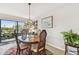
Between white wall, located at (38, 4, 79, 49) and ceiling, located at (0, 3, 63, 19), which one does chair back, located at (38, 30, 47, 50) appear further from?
ceiling, located at (0, 3, 63, 19)

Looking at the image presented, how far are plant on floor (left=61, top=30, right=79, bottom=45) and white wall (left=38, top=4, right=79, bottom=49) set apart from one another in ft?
0.21

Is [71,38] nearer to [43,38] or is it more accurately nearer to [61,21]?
[61,21]

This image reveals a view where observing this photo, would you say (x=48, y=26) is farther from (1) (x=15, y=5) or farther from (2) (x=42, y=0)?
(1) (x=15, y=5)

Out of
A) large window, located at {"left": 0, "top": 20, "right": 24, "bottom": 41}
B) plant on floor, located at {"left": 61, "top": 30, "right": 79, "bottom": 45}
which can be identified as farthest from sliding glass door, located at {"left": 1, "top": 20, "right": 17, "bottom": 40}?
plant on floor, located at {"left": 61, "top": 30, "right": 79, "bottom": 45}

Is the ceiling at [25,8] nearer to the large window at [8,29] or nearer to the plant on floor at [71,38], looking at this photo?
the large window at [8,29]

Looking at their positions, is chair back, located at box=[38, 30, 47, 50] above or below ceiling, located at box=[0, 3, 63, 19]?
below

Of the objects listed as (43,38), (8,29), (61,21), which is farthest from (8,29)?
(61,21)

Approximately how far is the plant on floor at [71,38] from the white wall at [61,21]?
0.21ft

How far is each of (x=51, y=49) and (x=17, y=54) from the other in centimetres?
55

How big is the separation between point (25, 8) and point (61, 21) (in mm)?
602

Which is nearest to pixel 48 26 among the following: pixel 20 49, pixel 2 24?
pixel 20 49

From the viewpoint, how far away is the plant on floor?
5.16 ft

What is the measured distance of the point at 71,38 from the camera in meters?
1.61

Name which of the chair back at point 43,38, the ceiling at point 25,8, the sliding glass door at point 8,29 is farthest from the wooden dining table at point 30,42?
the ceiling at point 25,8
